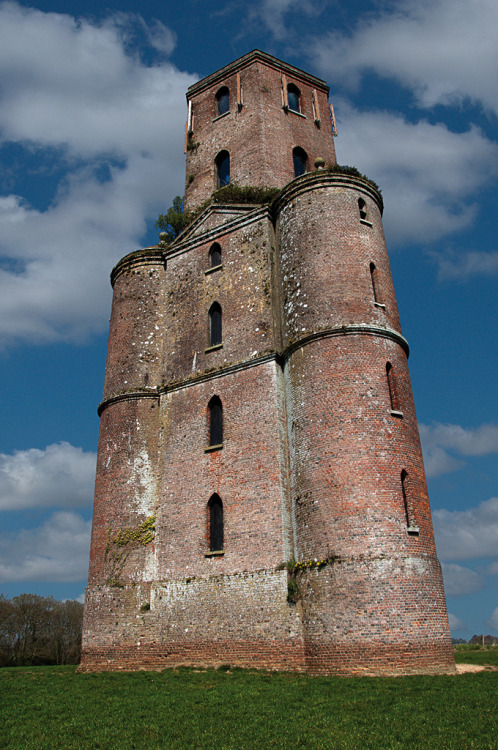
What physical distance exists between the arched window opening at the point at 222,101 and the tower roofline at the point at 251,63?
23.4 inches

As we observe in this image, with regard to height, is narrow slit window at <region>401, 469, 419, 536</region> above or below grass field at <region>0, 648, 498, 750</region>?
above

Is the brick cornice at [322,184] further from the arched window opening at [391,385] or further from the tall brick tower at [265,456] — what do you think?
the arched window opening at [391,385]

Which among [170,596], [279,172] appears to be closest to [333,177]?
[279,172]

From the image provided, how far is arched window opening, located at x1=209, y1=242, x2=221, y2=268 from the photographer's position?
2309 centimetres

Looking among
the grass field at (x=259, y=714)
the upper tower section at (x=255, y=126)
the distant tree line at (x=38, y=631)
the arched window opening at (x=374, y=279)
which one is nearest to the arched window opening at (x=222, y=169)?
the upper tower section at (x=255, y=126)

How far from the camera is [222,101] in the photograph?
29.9 m

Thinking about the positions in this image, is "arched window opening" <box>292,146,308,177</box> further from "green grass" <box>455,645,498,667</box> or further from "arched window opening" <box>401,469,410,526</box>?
"green grass" <box>455,645,498,667</box>

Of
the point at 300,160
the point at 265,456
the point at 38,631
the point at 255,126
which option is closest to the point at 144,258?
the point at 255,126

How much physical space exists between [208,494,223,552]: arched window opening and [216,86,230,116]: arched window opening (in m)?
20.5

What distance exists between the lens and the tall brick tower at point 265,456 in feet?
49.9

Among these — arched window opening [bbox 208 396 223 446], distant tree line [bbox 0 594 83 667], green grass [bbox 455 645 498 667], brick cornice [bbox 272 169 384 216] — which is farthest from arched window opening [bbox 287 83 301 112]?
distant tree line [bbox 0 594 83 667]

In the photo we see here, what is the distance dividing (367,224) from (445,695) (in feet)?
47.7

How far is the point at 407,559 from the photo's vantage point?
15133 mm

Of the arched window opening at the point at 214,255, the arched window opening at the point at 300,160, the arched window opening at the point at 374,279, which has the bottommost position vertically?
the arched window opening at the point at 374,279
